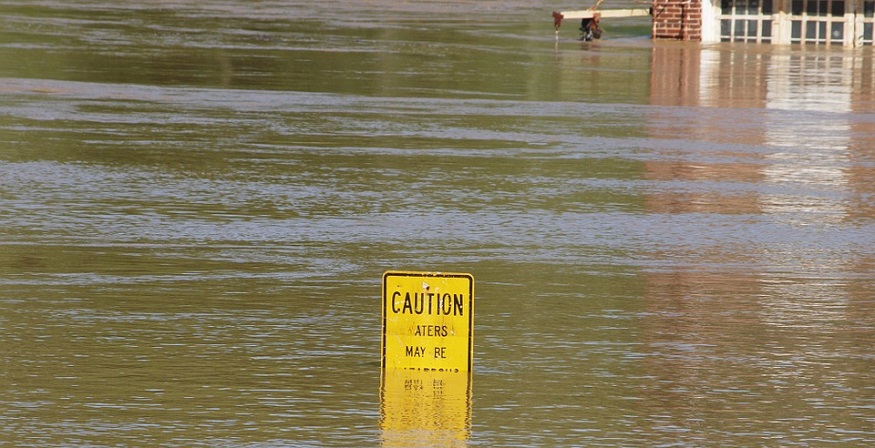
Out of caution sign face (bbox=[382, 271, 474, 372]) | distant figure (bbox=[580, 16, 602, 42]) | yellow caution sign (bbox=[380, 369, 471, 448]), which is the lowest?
yellow caution sign (bbox=[380, 369, 471, 448])

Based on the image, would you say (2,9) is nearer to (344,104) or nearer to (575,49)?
(575,49)

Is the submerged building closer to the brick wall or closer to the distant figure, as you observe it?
the brick wall

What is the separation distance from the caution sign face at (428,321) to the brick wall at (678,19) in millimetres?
35538

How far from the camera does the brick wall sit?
42.3 metres

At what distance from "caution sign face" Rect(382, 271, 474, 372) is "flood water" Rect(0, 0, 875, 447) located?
0.16 meters

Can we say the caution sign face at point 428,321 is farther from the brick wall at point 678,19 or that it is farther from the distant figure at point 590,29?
the brick wall at point 678,19

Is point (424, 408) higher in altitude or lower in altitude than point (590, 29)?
lower

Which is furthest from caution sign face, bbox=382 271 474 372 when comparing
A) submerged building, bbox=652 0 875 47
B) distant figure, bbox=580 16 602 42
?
submerged building, bbox=652 0 875 47

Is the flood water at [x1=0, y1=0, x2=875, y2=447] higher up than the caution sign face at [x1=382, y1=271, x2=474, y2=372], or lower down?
lower down

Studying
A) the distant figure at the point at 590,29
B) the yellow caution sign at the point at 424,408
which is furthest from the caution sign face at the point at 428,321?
the distant figure at the point at 590,29

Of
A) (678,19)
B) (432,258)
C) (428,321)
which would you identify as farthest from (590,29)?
(428,321)

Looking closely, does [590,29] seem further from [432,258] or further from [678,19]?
[432,258]

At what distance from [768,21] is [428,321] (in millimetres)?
36497

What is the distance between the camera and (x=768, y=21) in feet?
139
